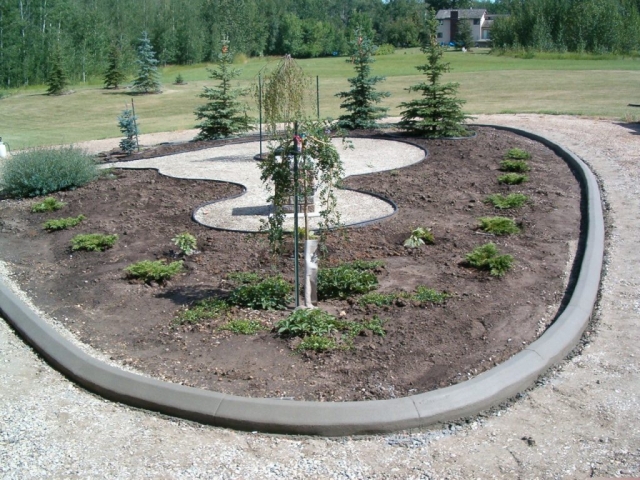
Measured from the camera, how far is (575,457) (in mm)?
4402

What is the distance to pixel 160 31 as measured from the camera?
46094 millimetres

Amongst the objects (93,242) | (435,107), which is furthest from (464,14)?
(93,242)

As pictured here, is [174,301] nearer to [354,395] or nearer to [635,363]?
[354,395]

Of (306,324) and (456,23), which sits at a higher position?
(456,23)

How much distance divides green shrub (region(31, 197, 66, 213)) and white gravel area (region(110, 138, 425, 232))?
2.40m

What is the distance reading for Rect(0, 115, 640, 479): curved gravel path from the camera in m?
4.34

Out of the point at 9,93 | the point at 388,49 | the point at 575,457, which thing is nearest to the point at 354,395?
the point at 575,457

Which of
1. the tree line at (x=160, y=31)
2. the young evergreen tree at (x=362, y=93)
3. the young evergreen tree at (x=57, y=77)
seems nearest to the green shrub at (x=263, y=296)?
the young evergreen tree at (x=362, y=93)

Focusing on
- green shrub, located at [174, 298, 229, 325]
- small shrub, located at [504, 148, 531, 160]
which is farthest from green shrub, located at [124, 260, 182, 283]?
small shrub, located at [504, 148, 531, 160]

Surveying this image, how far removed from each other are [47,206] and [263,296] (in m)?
5.85

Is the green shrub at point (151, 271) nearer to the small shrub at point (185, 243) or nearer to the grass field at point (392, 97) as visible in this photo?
the small shrub at point (185, 243)

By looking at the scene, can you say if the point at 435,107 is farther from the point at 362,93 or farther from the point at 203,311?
the point at 203,311

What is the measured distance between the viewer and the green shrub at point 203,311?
6.56 meters

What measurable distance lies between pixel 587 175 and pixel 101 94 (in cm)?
2631
